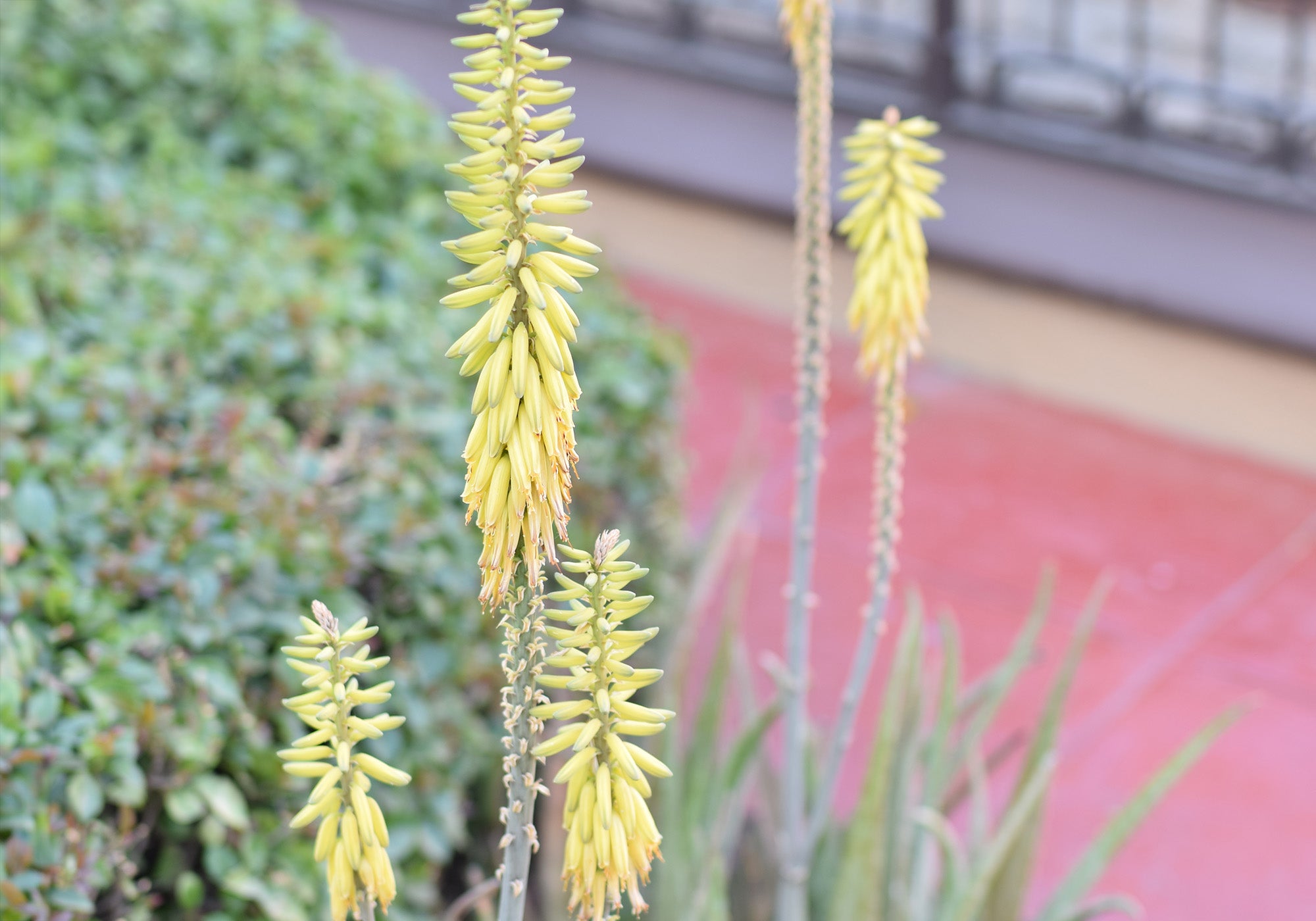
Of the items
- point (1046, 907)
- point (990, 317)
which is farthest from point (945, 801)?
point (990, 317)

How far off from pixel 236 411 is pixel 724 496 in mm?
1081

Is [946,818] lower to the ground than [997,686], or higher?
lower

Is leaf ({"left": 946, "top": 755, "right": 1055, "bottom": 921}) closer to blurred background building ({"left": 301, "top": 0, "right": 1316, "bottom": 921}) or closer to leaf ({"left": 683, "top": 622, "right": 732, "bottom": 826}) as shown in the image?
leaf ({"left": 683, "top": 622, "right": 732, "bottom": 826})

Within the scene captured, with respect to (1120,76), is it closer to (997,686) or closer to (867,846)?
(997,686)

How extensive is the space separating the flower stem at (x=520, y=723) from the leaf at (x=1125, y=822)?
126cm

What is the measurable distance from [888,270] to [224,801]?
46.7 inches

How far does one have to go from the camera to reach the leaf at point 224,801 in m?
2.12

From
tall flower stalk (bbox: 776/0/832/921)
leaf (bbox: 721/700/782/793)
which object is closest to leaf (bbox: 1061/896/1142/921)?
tall flower stalk (bbox: 776/0/832/921)

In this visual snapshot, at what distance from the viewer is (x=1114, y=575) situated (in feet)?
14.1

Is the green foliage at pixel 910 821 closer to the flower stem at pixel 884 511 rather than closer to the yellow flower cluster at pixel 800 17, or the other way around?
the flower stem at pixel 884 511

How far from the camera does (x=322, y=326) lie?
3.15 m

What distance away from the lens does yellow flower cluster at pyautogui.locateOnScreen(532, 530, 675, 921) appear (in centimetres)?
113

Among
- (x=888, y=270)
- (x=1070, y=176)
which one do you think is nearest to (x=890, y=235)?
(x=888, y=270)

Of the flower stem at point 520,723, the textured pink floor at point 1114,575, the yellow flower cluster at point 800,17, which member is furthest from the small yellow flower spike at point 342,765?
the textured pink floor at point 1114,575
